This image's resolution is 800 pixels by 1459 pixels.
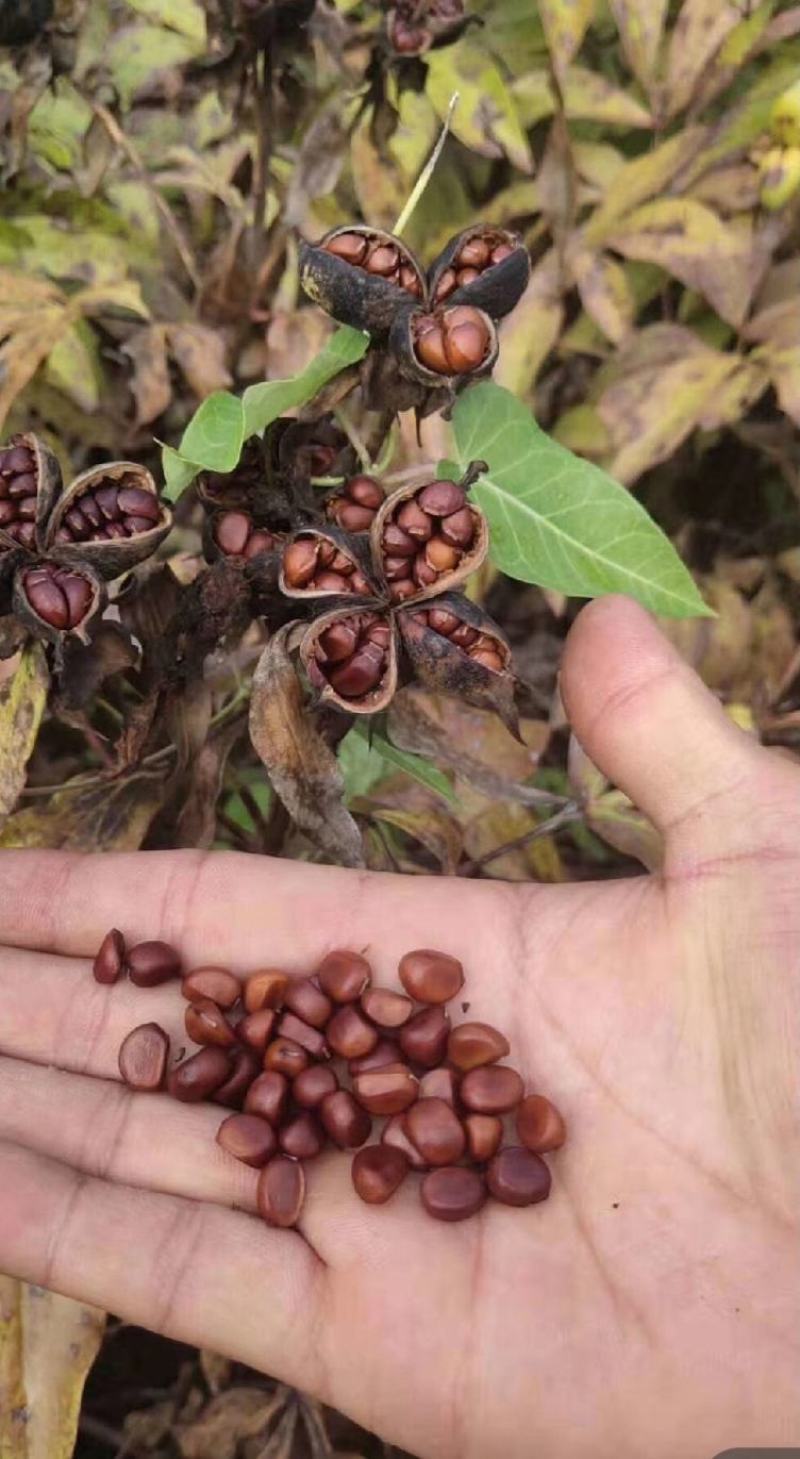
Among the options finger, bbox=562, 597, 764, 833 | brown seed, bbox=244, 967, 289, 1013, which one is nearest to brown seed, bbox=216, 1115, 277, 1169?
brown seed, bbox=244, 967, 289, 1013

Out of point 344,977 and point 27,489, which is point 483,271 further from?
point 344,977

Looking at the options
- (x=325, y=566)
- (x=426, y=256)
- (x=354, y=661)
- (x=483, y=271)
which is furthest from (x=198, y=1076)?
(x=426, y=256)

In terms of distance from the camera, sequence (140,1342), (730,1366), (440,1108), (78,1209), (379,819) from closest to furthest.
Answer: (730,1366) → (78,1209) → (440,1108) → (379,819) → (140,1342)

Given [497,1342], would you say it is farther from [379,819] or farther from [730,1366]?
[379,819]

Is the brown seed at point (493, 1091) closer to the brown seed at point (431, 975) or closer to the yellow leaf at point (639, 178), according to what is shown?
the brown seed at point (431, 975)

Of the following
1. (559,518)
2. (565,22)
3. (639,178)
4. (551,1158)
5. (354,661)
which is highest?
(565,22)

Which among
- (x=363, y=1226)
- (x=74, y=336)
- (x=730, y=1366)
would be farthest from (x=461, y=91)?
(x=730, y=1366)
